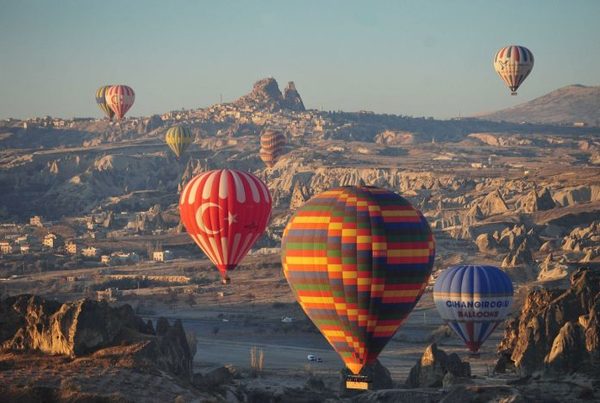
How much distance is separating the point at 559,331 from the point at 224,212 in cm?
1734

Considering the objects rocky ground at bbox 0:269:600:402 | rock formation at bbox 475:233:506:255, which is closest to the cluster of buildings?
rock formation at bbox 475:233:506:255

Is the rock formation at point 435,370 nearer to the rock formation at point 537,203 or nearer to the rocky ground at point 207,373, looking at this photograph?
the rocky ground at point 207,373

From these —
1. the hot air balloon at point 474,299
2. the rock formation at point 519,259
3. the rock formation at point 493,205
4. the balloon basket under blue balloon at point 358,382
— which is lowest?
the balloon basket under blue balloon at point 358,382

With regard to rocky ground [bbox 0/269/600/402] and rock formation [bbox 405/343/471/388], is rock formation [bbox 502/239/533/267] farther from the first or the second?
rock formation [bbox 405/343/471/388]

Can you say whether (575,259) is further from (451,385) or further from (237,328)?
(451,385)

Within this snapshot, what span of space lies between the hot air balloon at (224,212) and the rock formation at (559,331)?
1455cm

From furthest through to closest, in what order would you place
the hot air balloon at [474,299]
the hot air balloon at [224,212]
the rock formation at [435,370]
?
the hot air balloon at [474,299] < the hot air balloon at [224,212] < the rock formation at [435,370]

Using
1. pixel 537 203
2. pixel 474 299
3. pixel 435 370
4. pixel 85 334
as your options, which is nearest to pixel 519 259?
pixel 537 203

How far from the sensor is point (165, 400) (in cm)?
6525

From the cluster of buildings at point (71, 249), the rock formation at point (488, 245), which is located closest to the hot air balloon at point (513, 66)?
the rock formation at point (488, 245)

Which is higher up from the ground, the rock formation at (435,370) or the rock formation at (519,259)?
the rock formation at (519,259)

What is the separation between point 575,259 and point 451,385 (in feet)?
218

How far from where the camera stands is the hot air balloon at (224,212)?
7994 centimetres

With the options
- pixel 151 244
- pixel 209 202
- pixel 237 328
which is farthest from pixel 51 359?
pixel 151 244
